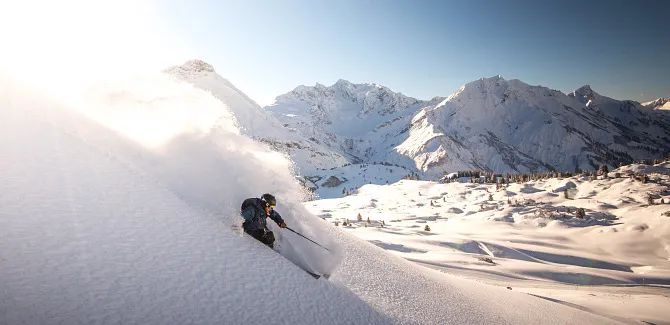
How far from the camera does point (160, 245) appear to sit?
593 centimetres

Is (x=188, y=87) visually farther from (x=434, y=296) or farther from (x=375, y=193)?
(x=375, y=193)

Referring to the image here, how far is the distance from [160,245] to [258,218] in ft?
7.62

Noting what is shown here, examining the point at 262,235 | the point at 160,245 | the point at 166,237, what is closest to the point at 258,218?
the point at 262,235

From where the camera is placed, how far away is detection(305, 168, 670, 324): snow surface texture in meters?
29.1

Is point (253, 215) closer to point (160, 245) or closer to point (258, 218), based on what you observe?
point (258, 218)

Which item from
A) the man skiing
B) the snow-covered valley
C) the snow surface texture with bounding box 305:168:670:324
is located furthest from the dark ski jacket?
the snow surface texture with bounding box 305:168:670:324

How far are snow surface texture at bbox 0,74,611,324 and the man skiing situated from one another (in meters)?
0.33

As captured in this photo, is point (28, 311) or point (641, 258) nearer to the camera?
point (28, 311)

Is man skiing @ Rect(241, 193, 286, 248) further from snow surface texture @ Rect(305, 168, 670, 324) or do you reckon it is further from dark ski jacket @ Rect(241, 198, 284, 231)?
snow surface texture @ Rect(305, 168, 670, 324)

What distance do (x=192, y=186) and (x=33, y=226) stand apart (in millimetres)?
3468

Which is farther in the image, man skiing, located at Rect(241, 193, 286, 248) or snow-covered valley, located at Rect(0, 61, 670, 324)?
man skiing, located at Rect(241, 193, 286, 248)

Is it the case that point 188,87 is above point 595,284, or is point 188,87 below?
above

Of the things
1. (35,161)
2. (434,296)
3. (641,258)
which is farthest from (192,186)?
(641,258)

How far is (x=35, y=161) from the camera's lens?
21.7 feet
